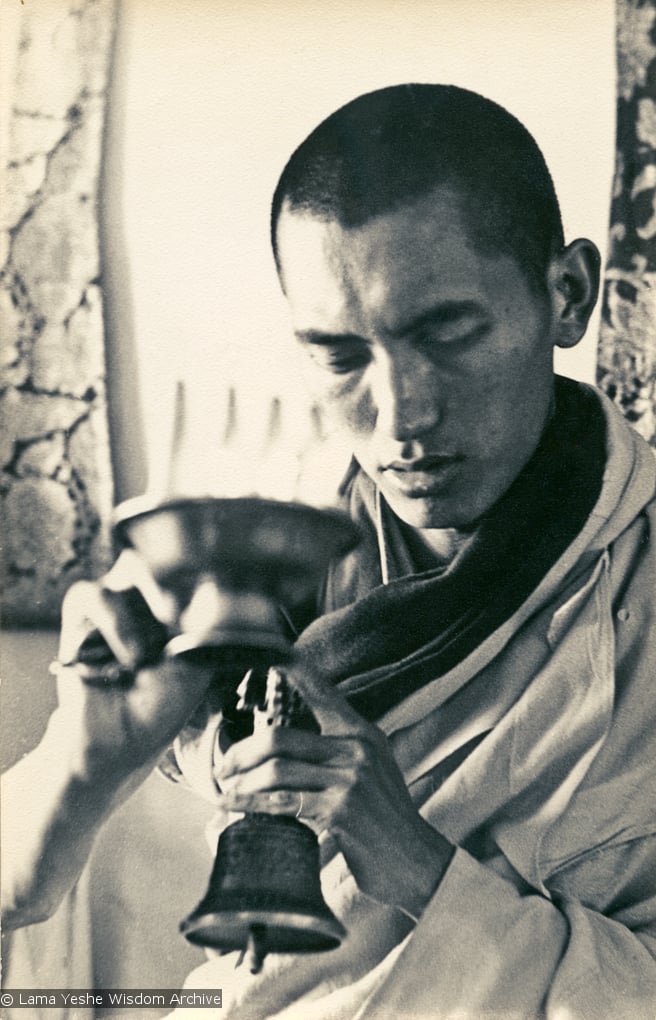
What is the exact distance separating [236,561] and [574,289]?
0.93 metres

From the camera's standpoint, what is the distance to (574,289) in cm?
270

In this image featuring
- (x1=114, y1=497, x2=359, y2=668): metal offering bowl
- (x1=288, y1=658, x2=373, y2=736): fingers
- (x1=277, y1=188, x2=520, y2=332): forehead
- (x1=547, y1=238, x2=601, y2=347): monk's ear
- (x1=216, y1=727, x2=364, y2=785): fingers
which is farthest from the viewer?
(x1=547, y1=238, x2=601, y2=347): monk's ear

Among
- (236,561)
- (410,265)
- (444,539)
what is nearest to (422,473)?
(444,539)

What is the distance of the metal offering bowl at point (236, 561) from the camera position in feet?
7.34

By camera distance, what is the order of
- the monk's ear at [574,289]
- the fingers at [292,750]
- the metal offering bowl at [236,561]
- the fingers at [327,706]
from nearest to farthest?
1. the metal offering bowl at [236,561]
2. the fingers at [292,750]
3. the fingers at [327,706]
4. the monk's ear at [574,289]

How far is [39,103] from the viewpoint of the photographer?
110 inches

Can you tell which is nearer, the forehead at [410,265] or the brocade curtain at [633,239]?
the forehead at [410,265]

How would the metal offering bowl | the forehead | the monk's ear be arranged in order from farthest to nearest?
the monk's ear
the forehead
the metal offering bowl

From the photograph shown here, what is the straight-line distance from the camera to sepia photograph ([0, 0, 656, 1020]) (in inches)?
96.7

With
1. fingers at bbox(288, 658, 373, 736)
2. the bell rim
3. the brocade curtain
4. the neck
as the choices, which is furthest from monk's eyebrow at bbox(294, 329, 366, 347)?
the bell rim

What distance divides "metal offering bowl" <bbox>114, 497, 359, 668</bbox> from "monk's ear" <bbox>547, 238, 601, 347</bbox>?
689 millimetres

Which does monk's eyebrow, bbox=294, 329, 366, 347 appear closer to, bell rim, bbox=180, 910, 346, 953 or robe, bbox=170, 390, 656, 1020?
robe, bbox=170, 390, 656, 1020

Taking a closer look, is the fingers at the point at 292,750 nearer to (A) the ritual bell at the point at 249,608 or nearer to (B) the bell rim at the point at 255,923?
(A) the ritual bell at the point at 249,608

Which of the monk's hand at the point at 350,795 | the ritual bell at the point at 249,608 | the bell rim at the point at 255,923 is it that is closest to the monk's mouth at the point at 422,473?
the ritual bell at the point at 249,608
